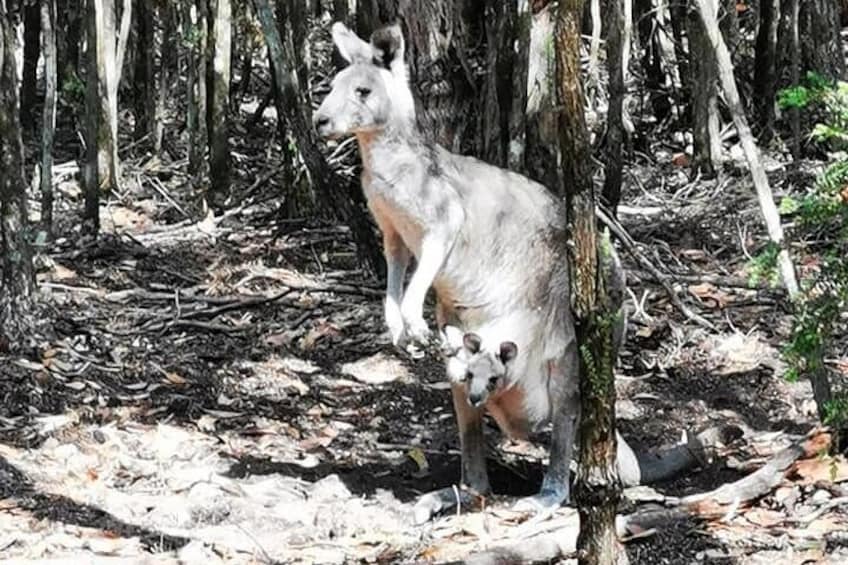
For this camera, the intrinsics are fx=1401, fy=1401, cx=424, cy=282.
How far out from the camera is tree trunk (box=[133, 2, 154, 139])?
50.9ft

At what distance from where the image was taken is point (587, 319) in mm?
3727

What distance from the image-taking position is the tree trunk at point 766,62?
1329 centimetres

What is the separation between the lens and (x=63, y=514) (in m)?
5.65

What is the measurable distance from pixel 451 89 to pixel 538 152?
630 millimetres

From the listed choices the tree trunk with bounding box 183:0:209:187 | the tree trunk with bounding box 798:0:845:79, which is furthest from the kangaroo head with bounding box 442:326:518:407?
the tree trunk with bounding box 183:0:209:187

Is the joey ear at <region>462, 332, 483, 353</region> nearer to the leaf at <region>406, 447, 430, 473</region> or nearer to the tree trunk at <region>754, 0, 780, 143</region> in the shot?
the leaf at <region>406, 447, 430, 473</region>

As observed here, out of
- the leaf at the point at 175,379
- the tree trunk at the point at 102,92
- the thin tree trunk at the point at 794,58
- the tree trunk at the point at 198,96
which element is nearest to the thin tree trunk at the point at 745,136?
the leaf at the point at 175,379

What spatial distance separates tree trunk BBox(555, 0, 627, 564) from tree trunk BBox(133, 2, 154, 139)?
481 inches

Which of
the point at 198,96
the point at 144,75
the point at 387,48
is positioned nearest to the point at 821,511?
the point at 387,48

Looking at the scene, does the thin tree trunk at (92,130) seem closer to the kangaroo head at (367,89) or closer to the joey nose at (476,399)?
the kangaroo head at (367,89)

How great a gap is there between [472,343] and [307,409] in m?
1.95

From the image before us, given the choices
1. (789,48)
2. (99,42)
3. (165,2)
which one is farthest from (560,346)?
(165,2)

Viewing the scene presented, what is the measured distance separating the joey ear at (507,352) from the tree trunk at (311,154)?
10.7ft

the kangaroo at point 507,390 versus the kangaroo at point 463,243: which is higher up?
the kangaroo at point 463,243
